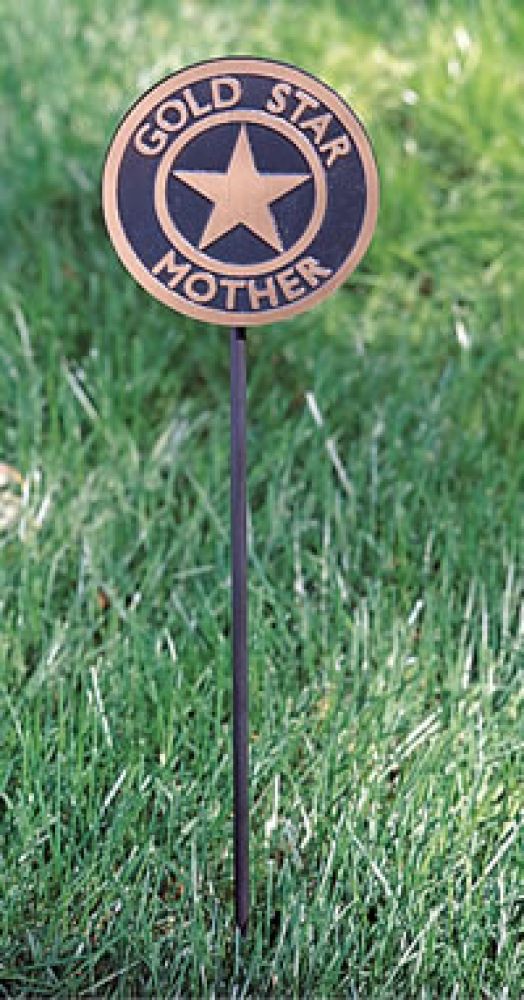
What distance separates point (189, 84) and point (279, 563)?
1171mm

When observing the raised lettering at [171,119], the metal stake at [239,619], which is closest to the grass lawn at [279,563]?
the metal stake at [239,619]

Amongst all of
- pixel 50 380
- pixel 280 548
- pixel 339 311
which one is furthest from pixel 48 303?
pixel 280 548

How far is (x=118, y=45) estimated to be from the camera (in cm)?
439

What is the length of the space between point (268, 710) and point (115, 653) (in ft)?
0.99

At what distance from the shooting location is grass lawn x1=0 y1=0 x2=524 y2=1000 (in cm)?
220

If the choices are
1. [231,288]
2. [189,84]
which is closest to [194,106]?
[189,84]

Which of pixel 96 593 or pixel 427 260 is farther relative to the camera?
pixel 427 260

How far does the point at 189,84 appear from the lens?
204 centimetres

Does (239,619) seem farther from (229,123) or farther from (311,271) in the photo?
(229,123)

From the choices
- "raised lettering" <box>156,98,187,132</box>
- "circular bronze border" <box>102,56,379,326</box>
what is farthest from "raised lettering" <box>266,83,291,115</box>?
"raised lettering" <box>156,98,187,132</box>

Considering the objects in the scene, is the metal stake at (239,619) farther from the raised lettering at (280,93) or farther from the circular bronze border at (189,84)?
the raised lettering at (280,93)

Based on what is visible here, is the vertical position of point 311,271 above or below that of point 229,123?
below

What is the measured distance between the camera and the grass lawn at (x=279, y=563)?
86.7 inches

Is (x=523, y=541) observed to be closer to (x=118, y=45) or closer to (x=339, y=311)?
(x=339, y=311)
